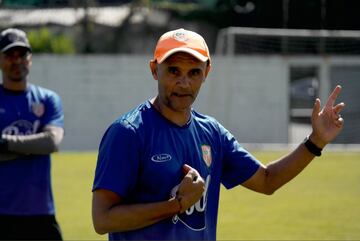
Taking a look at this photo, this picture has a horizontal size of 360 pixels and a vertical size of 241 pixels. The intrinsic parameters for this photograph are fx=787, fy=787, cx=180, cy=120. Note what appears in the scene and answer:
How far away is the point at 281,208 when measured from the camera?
1220 cm

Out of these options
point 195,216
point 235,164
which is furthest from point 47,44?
point 195,216

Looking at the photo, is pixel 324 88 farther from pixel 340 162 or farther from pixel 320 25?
pixel 340 162

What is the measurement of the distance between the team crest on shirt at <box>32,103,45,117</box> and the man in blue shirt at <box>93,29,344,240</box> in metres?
2.44

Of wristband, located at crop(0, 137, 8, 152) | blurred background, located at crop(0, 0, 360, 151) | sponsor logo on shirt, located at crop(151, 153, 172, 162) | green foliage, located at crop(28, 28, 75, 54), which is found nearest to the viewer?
sponsor logo on shirt, located at crop(151, 153, 172, 162)

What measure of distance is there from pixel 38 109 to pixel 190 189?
2895mm

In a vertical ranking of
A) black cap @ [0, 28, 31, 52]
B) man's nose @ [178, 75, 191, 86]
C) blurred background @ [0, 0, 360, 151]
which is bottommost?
blurred background @ [0, 0, 360, 151]

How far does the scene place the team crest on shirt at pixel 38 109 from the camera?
6121mm

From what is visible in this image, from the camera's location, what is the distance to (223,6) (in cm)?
3634

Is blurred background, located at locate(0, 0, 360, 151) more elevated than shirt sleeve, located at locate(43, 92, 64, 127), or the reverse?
shirt sleeve, located at locate(43, 92, 64, 127)

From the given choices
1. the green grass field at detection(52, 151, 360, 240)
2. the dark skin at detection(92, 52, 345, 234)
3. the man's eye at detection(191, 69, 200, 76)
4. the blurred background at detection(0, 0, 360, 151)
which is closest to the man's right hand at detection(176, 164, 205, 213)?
the dark skin at detection(92, 52, 345, 234)

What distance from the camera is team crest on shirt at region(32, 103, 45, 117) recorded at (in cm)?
612

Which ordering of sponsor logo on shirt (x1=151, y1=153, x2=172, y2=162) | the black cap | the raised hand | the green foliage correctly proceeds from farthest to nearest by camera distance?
the green foliage
the black cap
the raised hand
sponsor logo on shirt (x1=151, y1=153, x2=172, y2=162)

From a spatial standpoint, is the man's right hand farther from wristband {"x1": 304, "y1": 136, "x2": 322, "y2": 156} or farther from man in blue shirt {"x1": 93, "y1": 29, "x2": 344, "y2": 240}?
wristband {"x1": 304, "y1": 136, "x2": 322, "y2": 156}

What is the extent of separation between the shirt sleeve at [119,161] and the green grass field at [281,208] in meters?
6.08
